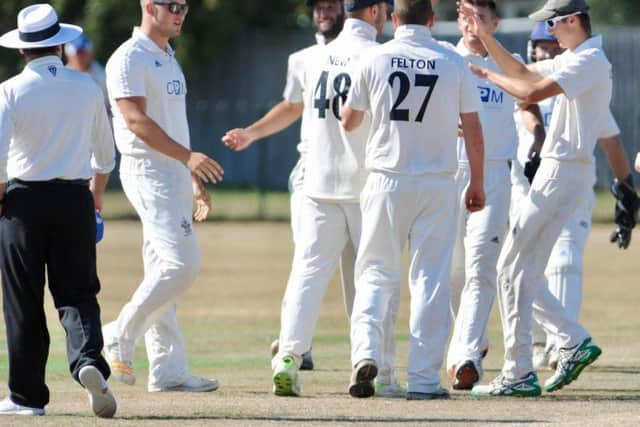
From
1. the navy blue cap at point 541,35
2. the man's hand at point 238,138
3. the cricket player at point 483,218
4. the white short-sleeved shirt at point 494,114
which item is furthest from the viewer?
the navy blue cap at point 541,35

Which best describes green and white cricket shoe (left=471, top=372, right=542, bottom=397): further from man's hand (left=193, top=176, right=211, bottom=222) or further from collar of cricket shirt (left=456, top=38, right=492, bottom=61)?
collar of cricket shirt (left=456, top=38, right=492, bottom=61)

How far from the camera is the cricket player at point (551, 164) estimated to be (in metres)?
9.92

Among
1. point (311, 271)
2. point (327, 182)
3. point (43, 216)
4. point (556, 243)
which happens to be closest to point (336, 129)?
point (327, 182)

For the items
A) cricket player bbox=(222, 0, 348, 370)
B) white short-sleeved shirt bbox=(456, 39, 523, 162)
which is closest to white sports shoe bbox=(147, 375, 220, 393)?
cricket player bbox=(222, 0, 348, 370)

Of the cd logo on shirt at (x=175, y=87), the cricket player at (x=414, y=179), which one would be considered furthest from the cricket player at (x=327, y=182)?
the cd logo on shirt at (x=175, y=87)

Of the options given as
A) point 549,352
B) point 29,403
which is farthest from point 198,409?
point 549,352

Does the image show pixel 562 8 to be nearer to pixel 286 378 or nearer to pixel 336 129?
pixel 336 129

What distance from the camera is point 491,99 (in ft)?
36.1

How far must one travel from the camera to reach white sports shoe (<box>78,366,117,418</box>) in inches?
347

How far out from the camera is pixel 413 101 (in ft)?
31.7

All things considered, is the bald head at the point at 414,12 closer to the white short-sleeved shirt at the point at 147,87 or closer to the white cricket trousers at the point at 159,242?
the white short-sleeved shirt at the point at 147,87

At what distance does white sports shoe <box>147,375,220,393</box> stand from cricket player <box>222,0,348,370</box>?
34.2 inches

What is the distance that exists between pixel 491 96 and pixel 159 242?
2.50 m

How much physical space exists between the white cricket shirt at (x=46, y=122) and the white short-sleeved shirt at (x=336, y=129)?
1658 millimetres
